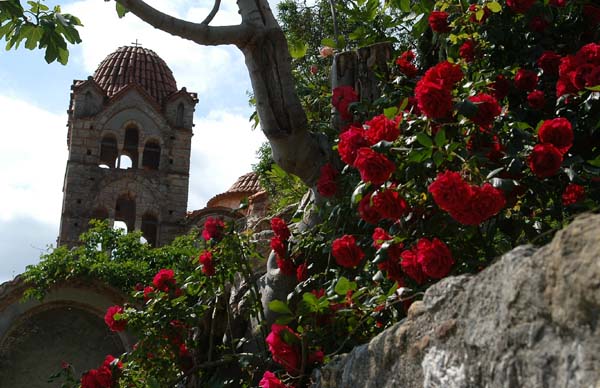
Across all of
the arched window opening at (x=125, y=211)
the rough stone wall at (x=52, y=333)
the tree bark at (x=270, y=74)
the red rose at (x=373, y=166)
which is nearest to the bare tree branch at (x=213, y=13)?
the tree bark at (x=270, y=74)

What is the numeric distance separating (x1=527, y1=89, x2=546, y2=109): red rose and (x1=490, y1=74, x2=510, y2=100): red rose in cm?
15

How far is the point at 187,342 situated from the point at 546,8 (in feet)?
9.02

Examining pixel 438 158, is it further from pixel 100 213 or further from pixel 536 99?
pixel 100 213

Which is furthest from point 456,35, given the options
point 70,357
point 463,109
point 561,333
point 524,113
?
point 70,357

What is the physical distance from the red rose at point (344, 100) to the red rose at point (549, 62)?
1055 millimetres

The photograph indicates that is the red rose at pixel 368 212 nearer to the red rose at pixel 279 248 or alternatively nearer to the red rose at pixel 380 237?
the red rose at pixel 380 237

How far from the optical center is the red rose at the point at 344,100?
14.9 feet

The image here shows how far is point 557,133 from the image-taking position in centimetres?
299

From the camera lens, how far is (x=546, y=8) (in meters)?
4.27

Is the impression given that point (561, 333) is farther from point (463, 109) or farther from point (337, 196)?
point (337, 196)

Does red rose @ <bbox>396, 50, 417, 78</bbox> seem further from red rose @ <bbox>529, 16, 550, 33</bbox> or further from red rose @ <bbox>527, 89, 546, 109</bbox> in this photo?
red rose @ <bbox>527, 89, 546, 109</bbox>

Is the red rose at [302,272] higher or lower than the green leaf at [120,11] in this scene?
lower

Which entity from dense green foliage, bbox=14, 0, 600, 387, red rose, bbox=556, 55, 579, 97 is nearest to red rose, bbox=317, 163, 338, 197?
dense green foliage, bbox=14, 0, 600, 387

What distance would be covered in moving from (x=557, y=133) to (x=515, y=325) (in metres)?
1.39
